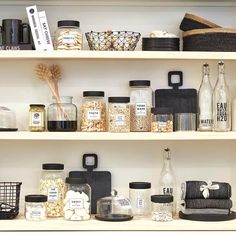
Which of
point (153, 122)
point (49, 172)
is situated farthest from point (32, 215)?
point (153, 122)

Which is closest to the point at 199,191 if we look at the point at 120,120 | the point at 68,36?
the point at 120,120

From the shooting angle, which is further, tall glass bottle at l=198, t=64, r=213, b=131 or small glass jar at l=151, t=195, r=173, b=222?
tall glass bottle at l=198, t=64, r=213, b=131

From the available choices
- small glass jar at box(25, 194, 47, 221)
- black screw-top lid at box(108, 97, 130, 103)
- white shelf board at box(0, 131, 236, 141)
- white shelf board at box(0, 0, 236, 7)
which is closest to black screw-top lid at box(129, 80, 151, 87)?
black screw-top lid at box(108, 97, 130, 103)

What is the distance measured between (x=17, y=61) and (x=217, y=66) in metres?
0.86

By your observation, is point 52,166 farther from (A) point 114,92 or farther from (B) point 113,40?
(B) point 113,40

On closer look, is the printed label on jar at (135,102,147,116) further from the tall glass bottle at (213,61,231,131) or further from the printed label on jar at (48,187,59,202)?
the printed label on jar at (48,187,59,202)

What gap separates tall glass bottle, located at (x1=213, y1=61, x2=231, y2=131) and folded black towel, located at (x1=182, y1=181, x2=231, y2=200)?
234 mm

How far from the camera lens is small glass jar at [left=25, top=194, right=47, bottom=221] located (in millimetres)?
2117

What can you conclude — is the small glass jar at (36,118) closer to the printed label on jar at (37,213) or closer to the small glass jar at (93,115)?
the small glass jar at (93,115)

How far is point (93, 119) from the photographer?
2223mm

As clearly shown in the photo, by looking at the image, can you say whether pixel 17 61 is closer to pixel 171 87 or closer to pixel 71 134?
pixel 71 134
